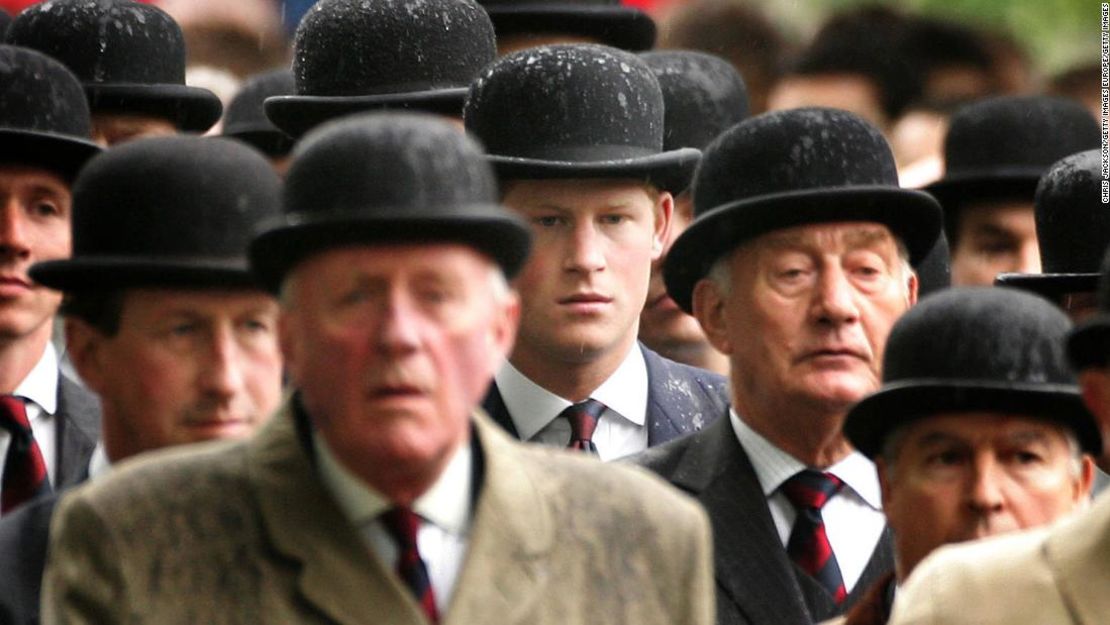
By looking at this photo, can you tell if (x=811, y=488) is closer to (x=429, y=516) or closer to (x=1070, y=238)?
(x=1070, y=238)

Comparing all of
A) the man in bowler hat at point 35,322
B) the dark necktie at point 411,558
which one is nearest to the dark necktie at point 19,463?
the man in bowler hat at point 35,322

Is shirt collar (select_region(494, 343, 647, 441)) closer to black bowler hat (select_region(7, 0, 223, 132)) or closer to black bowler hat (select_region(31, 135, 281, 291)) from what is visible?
black bowler hat (select_region(31, 135, 281, 291))

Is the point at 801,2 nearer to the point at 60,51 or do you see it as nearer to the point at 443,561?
the point at 60,51

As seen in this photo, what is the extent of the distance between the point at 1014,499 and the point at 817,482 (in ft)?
2.74

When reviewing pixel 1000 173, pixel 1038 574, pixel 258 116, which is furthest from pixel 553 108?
pixel 1038 574

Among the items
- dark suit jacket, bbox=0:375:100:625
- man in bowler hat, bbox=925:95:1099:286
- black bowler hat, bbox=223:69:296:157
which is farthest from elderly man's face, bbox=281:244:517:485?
man in bowler hat, bbox=925:95:1099:286

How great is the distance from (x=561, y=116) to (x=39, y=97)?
1465 millimetres

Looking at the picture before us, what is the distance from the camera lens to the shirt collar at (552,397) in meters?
8.59

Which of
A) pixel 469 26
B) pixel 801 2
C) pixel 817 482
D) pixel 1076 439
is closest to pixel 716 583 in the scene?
pixel 817 482

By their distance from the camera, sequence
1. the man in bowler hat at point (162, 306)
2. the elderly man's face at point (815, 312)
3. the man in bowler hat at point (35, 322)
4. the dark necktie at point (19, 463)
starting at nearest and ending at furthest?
the man in bowler hat at point (162, 306) < the elderly man's face at point (815, 312) < the dark necktie at point (19, 463) < the man in bowler hat at point (35, 322)

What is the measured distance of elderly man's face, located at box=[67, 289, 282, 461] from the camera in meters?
7.17

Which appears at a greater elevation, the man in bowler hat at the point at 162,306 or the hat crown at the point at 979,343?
the hat crown at the point at 979,343

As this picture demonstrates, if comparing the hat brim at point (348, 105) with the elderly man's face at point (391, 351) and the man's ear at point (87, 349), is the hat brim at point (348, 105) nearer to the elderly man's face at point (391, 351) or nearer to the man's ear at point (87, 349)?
the man's ear at point (87, 349)

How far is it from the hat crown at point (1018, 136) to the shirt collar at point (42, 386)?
3.69 m
